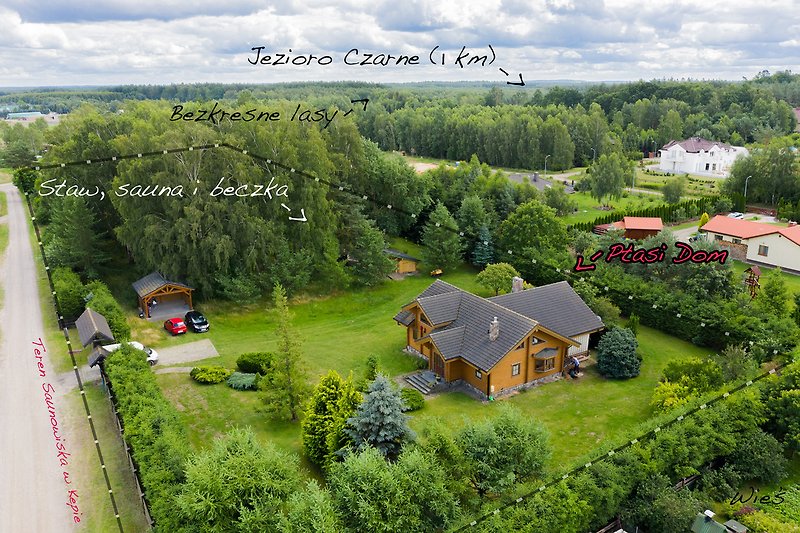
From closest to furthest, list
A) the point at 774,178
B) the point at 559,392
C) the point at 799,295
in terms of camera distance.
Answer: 1. the point at 559,392
2. the point at 799,295
3. the point at 774,178

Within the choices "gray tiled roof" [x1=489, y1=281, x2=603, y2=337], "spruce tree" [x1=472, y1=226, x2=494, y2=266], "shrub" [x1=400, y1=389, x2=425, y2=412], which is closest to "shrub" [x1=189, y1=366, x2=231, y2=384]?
"shrub" [x1=400, y1=389, x2=425, y2=412]

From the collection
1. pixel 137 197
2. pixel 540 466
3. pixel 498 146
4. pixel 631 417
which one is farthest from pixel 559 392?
pixel 498 146

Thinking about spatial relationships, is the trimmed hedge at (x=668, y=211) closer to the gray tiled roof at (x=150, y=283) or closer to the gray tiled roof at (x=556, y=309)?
the gray tiled roof at (x=556, y=309)

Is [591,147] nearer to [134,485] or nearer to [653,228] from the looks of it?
[653,228]

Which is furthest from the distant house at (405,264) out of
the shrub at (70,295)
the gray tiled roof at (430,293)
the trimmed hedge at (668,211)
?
the shrub at (70,295)

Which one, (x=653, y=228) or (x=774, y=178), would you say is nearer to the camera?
(x=653, y=228)

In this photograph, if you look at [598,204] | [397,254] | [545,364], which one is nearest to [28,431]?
[545,364]

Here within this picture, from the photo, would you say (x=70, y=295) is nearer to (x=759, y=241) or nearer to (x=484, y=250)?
(x=484, y=250)
